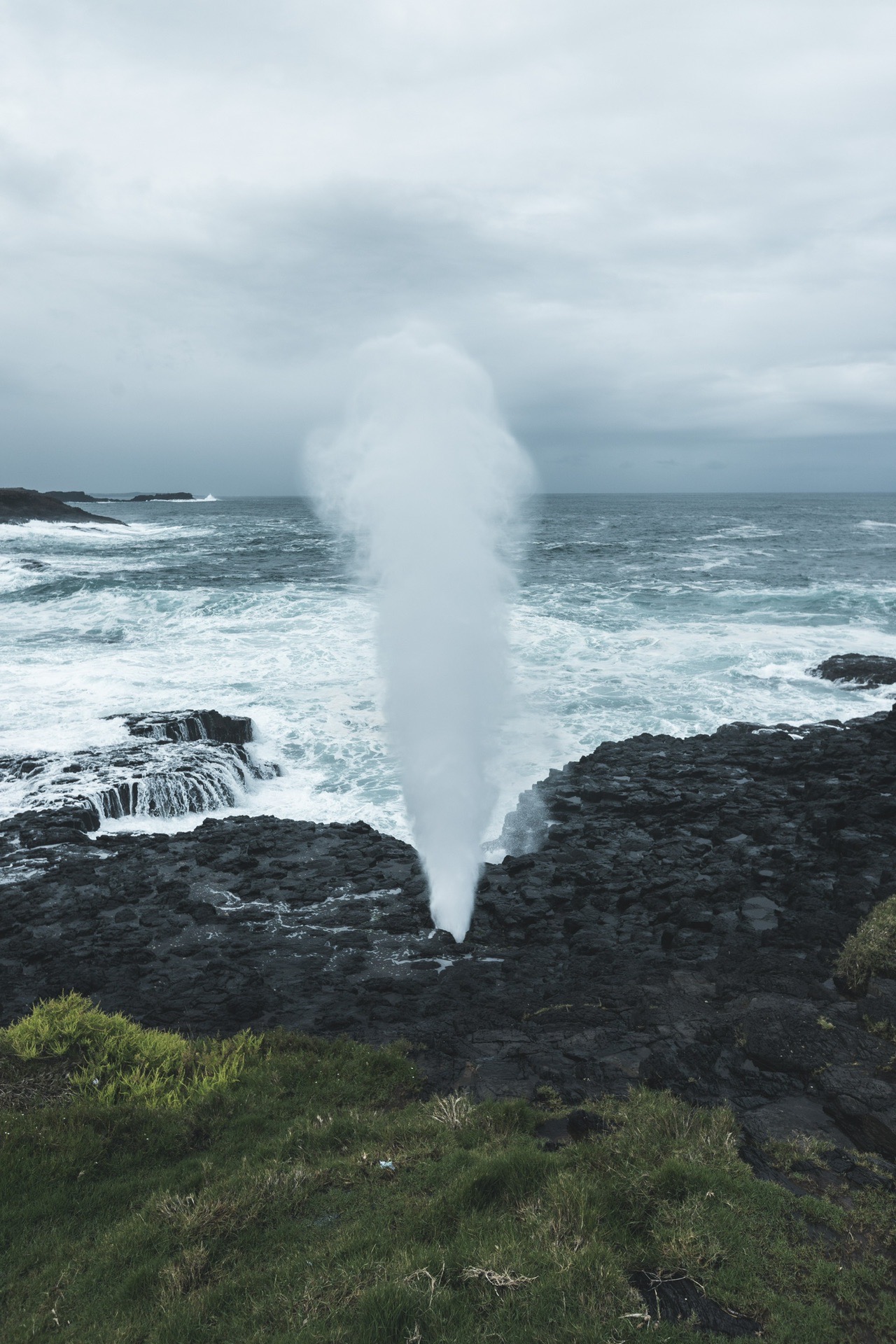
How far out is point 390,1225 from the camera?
17.2ft

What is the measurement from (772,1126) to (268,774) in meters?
15.2

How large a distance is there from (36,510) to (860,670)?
10439cm

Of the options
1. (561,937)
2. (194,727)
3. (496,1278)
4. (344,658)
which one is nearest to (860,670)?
(344,658)

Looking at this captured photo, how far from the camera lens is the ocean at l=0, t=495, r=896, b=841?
19.4 metres

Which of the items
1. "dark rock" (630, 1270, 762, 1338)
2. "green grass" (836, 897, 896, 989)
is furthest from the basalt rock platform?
"dark rock" (630, 1270, 762, 1338)

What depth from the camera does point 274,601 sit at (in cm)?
4134

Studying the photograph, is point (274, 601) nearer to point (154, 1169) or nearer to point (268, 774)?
point (268, 774)

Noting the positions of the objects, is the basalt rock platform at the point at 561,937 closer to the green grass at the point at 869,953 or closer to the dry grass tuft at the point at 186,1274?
the green grass at the point at 869,953

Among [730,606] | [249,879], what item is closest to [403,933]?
[249,879]

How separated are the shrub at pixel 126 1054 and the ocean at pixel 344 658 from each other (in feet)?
27.1

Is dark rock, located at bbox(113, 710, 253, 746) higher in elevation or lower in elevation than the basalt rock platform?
higher

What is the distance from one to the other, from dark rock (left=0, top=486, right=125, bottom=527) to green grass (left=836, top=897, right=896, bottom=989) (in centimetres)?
10516

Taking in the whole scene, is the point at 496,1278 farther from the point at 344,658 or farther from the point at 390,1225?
the point at 344,658

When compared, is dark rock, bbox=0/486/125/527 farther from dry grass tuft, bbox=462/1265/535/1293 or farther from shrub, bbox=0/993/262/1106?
dry grass tuft, bbox=462/1265/535/1293
